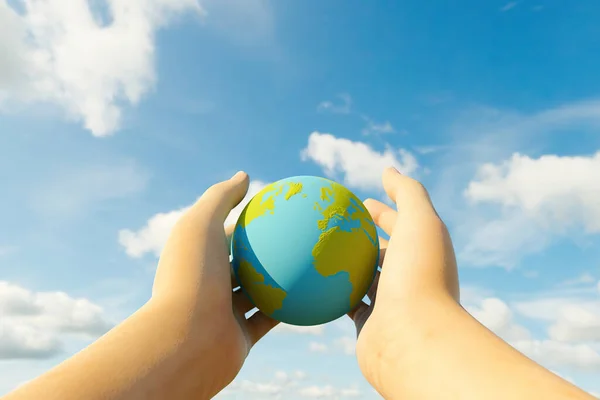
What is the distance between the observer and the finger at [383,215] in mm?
6941

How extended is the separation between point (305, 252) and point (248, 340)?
145cm

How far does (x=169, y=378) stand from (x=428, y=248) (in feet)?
9.34

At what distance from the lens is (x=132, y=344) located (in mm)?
4137

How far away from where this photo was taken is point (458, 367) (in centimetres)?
359

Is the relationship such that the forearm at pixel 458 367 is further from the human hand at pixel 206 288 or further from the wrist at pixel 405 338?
the human hand at pixel 206 288

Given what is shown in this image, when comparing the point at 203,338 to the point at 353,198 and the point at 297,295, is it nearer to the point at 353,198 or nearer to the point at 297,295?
the point at 297,295

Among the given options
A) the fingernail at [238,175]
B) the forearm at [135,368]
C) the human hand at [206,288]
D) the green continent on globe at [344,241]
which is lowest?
the forearm at [135,368]

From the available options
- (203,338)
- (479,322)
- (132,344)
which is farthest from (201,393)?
(479,322)

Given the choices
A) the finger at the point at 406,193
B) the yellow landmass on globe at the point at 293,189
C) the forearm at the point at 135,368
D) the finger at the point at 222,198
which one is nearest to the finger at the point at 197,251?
the finger at the point at 222,198

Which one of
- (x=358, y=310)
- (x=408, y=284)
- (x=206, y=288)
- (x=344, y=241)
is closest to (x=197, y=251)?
(x=206, y=288)

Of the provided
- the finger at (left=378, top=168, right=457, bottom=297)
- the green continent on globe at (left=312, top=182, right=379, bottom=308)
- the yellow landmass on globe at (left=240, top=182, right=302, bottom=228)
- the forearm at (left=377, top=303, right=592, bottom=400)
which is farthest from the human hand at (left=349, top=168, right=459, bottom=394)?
the yellow landmass on globe at (left=240, top=182, right=302, bottom=228)

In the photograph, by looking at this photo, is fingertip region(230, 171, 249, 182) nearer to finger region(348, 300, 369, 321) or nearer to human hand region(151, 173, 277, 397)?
human hand region(151, 173, 277, 397)

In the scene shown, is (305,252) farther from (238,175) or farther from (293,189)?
(238,175)

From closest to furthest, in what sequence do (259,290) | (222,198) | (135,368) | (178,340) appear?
1. (135,368)
2. (178,340)
3. (259,290)
4. (222,198)
